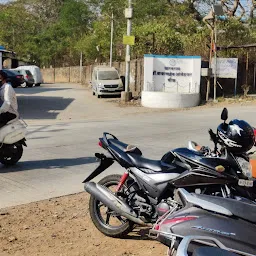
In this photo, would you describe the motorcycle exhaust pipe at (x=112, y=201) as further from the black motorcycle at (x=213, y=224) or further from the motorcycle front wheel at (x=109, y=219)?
the black motorcycle at (x=213, y=224)

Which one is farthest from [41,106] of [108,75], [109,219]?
[109,219]

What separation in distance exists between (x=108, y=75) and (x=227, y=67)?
8.95 metres

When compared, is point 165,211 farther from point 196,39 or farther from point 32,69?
point 32,69

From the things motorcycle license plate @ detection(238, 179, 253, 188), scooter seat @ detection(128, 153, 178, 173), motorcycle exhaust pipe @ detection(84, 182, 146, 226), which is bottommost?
motorcycle exhaust pipe @ detection(84, 182, 146, 226)

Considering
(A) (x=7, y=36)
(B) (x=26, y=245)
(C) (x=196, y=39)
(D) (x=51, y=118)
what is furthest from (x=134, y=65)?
(A) (x=7, y=36)

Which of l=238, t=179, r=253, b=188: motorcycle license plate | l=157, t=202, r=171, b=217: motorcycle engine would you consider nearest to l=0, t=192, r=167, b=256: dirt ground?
l=157, t=202, r=171, b=217: motorcycle engine

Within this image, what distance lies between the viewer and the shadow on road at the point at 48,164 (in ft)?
27.1

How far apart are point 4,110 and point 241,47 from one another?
65.9 ft

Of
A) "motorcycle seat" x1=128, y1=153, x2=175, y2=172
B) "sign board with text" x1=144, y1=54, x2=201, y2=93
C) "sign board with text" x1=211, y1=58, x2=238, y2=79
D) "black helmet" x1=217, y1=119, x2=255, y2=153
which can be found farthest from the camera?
"sign board with text" x1=211, y1=58, x2=238, y2=79

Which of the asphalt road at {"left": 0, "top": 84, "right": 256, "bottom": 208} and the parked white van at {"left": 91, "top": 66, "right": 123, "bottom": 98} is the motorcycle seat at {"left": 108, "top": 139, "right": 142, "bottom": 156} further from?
the parked white van at {"left": 91, "top": 66, "right": 123, "bottom": 98}

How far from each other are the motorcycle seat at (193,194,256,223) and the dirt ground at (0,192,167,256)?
3.98 ft

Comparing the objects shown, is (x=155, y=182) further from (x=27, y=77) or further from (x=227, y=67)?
(x=27, y=77)

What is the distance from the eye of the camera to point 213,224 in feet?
11.4

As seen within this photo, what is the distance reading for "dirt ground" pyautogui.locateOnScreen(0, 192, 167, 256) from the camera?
4.64m
